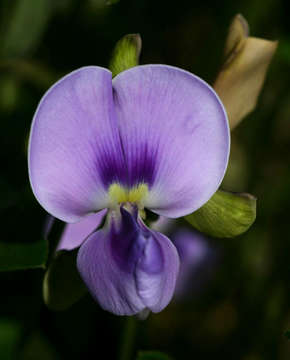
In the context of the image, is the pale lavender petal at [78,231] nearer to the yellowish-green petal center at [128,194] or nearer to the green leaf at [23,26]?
the yellowish-green petal center at [128,194]

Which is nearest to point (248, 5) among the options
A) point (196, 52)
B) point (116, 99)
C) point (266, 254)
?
point (196, 52)

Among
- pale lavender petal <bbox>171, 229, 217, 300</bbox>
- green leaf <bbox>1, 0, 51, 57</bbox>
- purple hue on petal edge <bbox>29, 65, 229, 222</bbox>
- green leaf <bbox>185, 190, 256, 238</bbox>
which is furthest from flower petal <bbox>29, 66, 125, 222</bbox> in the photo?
pale lavender petal <bbox>171, 229, 217, 300</bbox>

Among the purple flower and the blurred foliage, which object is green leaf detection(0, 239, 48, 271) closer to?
the purple flower

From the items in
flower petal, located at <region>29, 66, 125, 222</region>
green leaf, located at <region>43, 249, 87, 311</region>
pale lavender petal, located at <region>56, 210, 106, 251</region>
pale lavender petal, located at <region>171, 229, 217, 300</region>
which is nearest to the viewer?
flower petal, located at <region>29, 66, 125, 222</region>

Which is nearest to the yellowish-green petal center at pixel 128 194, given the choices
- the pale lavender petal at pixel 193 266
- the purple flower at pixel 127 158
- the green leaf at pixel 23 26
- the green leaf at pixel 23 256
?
the purple flower at pixel 127 158

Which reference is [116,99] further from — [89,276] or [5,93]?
[5,93]

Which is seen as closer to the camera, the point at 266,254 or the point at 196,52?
the point at 266,254

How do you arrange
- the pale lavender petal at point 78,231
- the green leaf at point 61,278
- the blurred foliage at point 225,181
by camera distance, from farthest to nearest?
the blurred foliage at point 225,181 → the pale lavender petal at point 78,231 → the green leaf at point 61,278
